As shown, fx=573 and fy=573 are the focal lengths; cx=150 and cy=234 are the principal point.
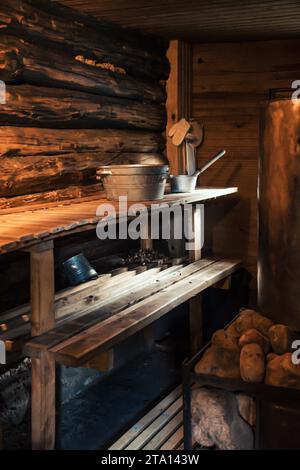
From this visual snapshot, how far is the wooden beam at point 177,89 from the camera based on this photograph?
5.47 m

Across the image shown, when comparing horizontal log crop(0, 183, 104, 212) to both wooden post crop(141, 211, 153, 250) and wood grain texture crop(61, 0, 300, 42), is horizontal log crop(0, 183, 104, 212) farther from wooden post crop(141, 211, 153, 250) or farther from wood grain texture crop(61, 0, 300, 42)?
wood grain texture crop(61, 0, 300, 42)

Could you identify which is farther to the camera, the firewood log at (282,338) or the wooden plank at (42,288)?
the firewood log at (282,338)

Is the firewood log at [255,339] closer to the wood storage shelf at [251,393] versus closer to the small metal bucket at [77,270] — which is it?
the wood storage shelf at [251,393]

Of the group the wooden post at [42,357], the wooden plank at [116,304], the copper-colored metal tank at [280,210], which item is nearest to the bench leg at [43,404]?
the wooden post at [42,357]

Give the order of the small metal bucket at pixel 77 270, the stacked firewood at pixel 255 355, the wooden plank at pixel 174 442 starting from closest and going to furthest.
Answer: the stacked firewood at pixel 255 355 → the wooden plank at pixel 174 442 → the small metal bucket at pixel 77 270

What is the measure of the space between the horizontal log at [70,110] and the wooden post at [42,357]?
3.38ft

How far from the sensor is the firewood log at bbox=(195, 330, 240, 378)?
339 centimetres

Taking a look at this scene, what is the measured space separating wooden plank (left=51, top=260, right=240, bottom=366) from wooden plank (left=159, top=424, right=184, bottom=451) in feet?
2.72

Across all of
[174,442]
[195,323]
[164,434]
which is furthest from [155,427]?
[195,323]

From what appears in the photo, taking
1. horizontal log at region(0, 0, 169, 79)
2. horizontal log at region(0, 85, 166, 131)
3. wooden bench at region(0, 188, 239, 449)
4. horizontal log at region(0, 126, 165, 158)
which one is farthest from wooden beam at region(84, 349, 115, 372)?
horizontal log at region(0, 0, 169, 79)

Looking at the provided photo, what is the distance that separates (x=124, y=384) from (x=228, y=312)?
5.20ft

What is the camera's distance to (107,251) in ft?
16.5

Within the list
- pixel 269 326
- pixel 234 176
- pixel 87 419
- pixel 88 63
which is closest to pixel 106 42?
pixel 88 63

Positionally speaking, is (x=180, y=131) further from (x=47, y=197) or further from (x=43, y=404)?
(x=43, y=404)
